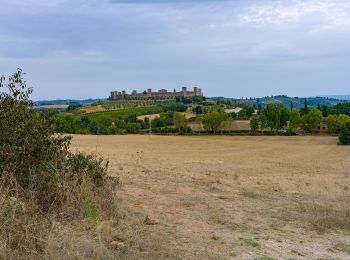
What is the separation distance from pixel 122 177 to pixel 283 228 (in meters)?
7.64

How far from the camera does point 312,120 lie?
307 ft

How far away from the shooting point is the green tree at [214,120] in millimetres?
98750

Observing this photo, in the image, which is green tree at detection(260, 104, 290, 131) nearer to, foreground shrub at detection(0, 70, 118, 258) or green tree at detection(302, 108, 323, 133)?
green tree at detection(302, 108, 323, 133)

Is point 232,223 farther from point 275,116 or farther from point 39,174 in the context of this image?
point 275,116

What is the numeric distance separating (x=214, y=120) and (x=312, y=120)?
852 inches

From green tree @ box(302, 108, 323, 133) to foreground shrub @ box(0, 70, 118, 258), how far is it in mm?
89834

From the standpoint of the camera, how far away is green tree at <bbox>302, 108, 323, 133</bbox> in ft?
304

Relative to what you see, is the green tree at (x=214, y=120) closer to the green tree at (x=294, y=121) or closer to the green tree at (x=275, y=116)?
the green tree at (x=275, y=116)

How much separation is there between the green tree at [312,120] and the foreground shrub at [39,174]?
8983 cm

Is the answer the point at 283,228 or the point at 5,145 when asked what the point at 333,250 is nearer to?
the point at 283,228

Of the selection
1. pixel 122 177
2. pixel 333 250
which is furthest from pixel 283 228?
pixel 122 177

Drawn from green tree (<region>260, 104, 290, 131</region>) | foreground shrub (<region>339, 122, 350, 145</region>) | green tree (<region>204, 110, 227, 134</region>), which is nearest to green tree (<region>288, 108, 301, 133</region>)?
green tree (<region>260, 104, 290, 131</region>)

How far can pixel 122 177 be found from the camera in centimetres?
1493

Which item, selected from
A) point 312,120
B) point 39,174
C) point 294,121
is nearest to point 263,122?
point 294,121
